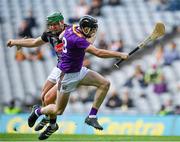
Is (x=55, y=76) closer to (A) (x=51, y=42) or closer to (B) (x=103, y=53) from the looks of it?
(A) (x=51, y=42)

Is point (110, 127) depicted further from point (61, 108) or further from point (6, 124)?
point (61, 108)

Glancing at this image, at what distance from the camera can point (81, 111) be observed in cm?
2278

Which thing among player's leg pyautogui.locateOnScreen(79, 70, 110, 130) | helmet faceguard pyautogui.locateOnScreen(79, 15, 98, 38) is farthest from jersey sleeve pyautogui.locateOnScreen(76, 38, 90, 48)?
player's leg pyautogui.locateOnScreen(79, 70, 110, 130)

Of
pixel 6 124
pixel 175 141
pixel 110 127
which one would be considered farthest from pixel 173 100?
pixel 175 141

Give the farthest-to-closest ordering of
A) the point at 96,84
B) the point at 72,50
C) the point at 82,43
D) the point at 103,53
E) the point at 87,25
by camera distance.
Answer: the point at 96,84 → the point at 72,50 → the point at 87,25 → the point at 82,43 → the point at 103,53

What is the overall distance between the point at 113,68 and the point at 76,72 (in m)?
10.4

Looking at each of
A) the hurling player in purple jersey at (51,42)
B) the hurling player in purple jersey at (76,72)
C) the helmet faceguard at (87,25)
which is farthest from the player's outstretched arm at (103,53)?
the hurling player in purple jersey at (51,42)

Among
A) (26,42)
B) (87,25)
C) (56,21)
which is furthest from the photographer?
(26,42)

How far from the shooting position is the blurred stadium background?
2069 cm

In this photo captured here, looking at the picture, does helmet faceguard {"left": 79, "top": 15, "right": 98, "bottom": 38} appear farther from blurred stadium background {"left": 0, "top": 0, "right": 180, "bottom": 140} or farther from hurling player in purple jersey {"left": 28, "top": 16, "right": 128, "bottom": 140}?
blurred stadium background {"left": 0, "top": 0, "right": 180, "bottom": 140}

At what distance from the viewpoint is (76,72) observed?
13.8 meters

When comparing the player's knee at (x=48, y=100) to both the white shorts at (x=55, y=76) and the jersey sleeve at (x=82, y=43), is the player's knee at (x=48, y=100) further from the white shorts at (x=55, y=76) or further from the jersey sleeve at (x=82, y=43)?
the jersey sleeve at (x=82, y=43)

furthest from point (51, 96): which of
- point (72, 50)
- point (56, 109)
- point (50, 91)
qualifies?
point (72, 50)

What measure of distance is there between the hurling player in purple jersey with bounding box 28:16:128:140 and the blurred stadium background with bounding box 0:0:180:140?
6079 mm
